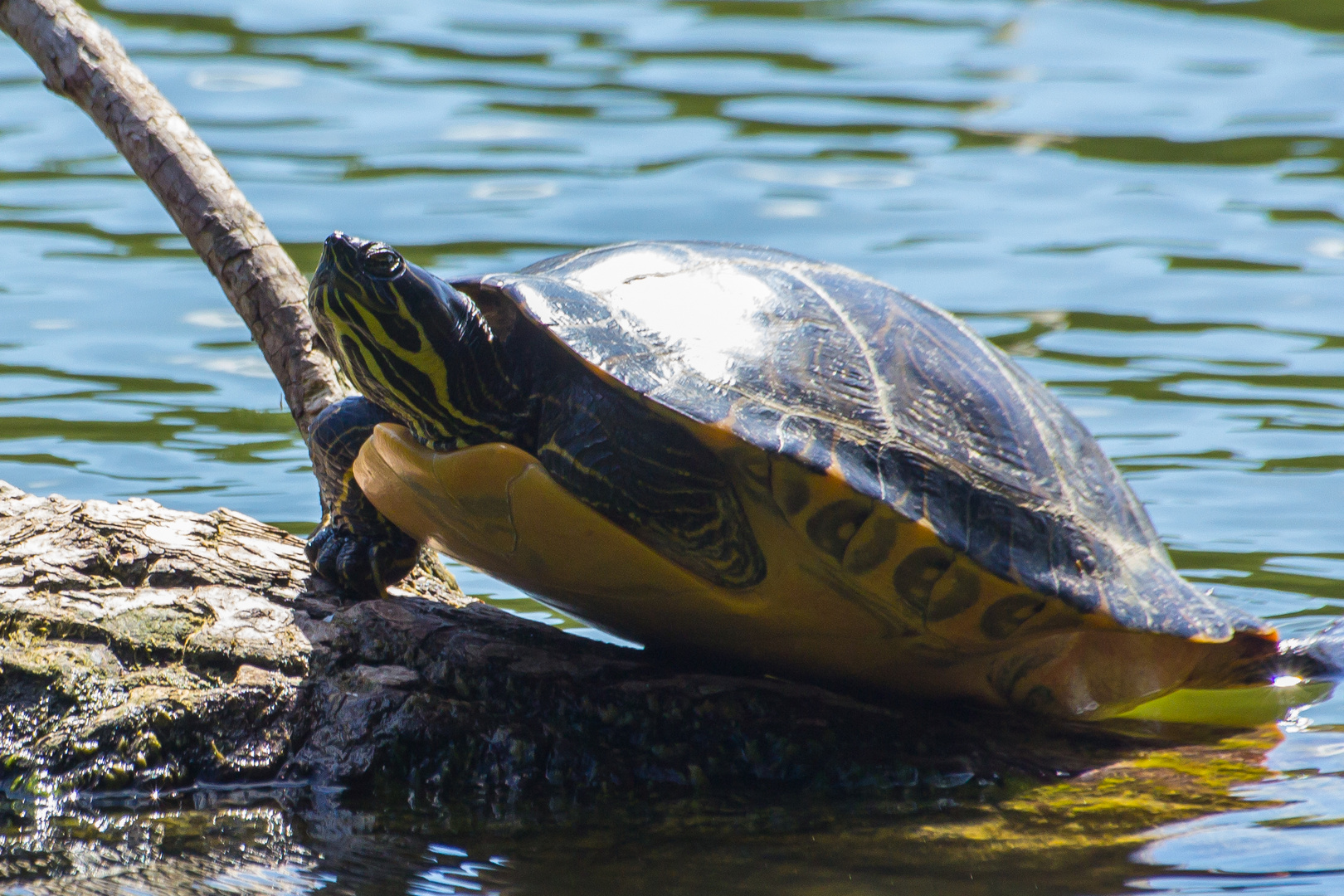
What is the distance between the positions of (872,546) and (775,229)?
476cm

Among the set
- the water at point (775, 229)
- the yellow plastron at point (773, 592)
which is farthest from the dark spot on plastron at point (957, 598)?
the water at point (775, 229)

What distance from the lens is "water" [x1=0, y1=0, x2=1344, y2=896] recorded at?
2682mm

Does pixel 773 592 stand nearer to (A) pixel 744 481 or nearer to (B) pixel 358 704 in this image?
(A) pixel 744 481

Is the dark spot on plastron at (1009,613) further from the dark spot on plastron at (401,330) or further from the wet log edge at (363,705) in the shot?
the dark spot on plastron at (401,330)

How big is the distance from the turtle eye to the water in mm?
1045

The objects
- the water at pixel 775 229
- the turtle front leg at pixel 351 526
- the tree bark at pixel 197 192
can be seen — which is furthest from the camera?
the tree bark at pixel 197 192

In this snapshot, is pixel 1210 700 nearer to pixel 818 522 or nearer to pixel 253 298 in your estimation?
pixel 818 522

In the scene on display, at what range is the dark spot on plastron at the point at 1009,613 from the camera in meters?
3.00

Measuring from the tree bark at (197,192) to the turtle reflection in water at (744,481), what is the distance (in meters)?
0.52

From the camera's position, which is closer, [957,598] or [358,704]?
[358,704]

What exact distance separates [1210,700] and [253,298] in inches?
101

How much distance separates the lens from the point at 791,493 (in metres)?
2.87

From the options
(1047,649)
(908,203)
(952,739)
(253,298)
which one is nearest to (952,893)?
(952,739)

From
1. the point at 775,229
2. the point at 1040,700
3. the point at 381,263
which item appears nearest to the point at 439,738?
the point at 381,263
